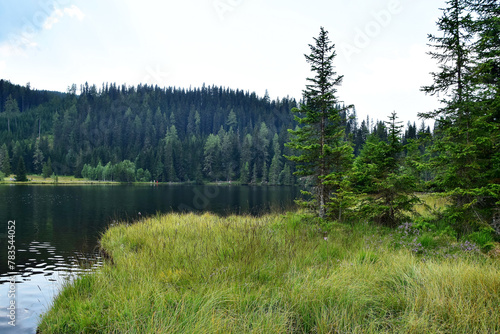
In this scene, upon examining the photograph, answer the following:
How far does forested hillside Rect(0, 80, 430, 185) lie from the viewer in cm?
10338

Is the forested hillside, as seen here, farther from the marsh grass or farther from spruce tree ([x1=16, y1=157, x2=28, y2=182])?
the marsh grass

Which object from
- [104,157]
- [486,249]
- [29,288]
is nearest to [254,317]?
[486,249]

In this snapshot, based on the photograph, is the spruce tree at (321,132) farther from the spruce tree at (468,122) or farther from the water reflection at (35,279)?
the water reflection at (35,279)

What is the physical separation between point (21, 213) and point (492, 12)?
3101cm

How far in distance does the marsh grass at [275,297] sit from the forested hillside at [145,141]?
76.4m

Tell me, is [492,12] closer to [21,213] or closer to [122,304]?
[122,304]

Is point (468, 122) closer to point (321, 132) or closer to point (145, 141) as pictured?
point (321, 132)

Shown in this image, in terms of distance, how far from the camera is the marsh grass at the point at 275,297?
3.42 m

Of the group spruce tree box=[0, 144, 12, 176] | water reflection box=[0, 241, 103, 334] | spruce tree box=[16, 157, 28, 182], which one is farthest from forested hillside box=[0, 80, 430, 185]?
water reflection box=[0, 241, 103, 334]

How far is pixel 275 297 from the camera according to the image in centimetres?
409

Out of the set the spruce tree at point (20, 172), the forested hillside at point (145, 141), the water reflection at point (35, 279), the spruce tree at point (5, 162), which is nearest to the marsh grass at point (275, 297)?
the water reflection at point (35, 279)

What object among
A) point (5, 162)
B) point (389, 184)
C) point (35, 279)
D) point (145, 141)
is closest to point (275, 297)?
point (389, 184)

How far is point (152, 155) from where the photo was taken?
11488 cm

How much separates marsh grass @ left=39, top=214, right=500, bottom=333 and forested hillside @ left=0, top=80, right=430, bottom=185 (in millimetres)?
76405
